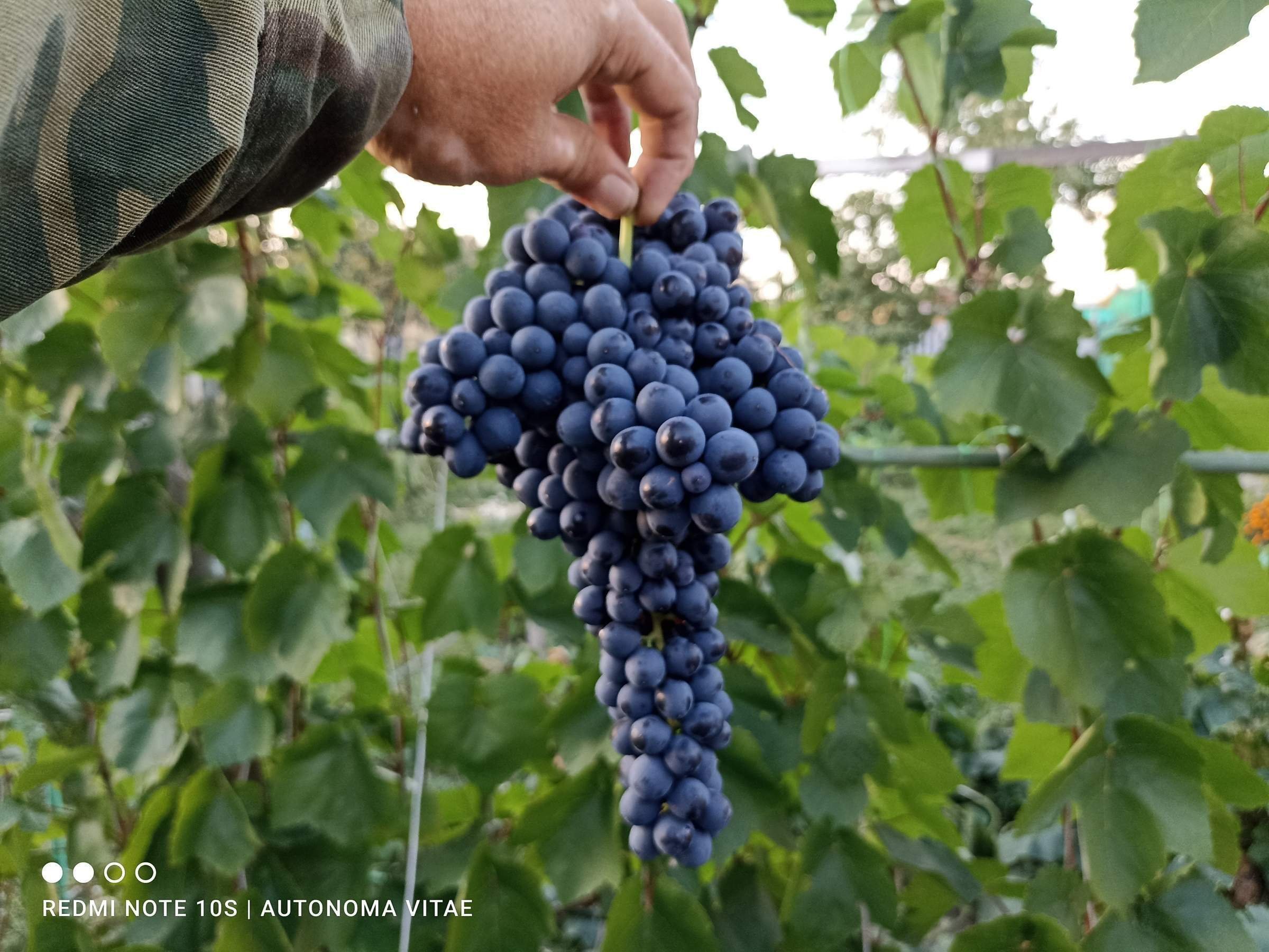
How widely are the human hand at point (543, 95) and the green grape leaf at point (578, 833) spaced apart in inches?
22.6

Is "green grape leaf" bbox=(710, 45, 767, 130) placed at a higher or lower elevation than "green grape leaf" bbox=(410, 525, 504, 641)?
higher

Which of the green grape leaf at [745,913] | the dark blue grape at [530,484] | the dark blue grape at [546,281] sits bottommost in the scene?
the green grape leaf at [745,913]

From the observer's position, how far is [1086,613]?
0.80 metres

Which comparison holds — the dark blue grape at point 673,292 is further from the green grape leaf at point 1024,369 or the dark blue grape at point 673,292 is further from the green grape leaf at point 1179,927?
the green grape leaf at point 1179,927

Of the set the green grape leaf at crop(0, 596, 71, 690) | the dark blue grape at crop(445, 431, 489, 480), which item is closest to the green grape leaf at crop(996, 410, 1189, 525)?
the dark blue grape at crop(445, 431, 489, 480)

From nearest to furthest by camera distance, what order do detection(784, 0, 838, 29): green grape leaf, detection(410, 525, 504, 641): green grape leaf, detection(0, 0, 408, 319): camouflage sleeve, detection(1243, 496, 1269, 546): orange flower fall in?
detection(0, 0, 408, 319): camouflage sleeve, detection(784, 0, 838, 29): green grape leaf, detection(410, 525, 504, 641): green grape leaf, detection(1243, 496, 1269, 546): orange flower

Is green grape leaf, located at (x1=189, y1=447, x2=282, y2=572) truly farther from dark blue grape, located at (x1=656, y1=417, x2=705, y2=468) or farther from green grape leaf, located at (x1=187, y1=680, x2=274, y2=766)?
dark blue grape, located at (x1=656, y1=417, x2=705, y2=468)

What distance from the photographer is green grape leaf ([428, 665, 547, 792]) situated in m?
0.93

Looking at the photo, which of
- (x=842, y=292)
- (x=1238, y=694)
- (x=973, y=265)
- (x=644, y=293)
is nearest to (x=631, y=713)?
(x=644, y=293)

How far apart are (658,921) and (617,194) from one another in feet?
2.18

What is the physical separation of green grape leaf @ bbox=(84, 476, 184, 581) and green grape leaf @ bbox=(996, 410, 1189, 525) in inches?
37.0

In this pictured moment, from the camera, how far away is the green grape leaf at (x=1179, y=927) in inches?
30.6

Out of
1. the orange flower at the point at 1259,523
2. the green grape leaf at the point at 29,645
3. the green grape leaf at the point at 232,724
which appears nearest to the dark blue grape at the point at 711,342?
the green grape leaf at the point at 232,724

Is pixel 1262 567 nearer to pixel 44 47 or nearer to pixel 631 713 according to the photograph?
pixel 631 713
